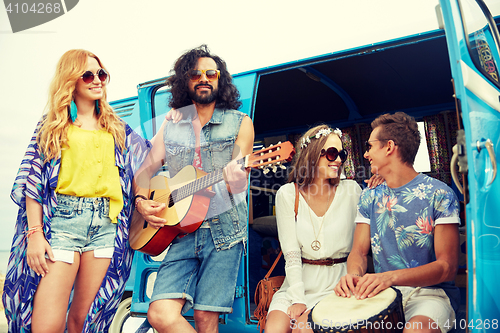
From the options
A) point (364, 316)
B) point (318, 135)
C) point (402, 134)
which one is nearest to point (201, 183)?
point (318, 135)

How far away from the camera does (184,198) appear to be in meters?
2.50

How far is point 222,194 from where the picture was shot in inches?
97.8

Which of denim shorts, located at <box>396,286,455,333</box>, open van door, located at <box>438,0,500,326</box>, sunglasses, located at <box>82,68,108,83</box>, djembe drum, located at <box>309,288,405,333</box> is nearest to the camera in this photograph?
open van door, located at <box>438,0,500,326</box>

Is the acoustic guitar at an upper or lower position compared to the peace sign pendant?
upper

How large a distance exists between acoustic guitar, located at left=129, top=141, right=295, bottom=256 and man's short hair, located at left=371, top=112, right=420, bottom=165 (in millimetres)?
701

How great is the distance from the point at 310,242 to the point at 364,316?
30.2 inches

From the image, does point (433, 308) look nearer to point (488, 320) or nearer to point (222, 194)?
point (488, 320)

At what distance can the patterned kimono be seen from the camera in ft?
6.97

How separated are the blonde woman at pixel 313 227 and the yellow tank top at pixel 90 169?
112 centimetres

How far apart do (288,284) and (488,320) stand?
1.15 metres

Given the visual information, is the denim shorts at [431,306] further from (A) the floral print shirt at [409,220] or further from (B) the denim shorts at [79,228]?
(B) the denim shorts at [79,228]

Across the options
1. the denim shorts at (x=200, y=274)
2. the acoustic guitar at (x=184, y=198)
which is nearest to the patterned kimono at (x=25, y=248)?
the acoustic guitar at (x=184, y=198)

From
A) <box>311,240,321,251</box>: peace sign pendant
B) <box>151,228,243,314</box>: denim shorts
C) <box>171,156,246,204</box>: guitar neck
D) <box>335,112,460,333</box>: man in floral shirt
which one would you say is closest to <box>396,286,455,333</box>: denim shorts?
<box>335,112,460,333</box>: man in floral shirt

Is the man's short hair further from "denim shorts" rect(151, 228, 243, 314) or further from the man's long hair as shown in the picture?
"denim shorts" rect(151, 228, 243, 314)
